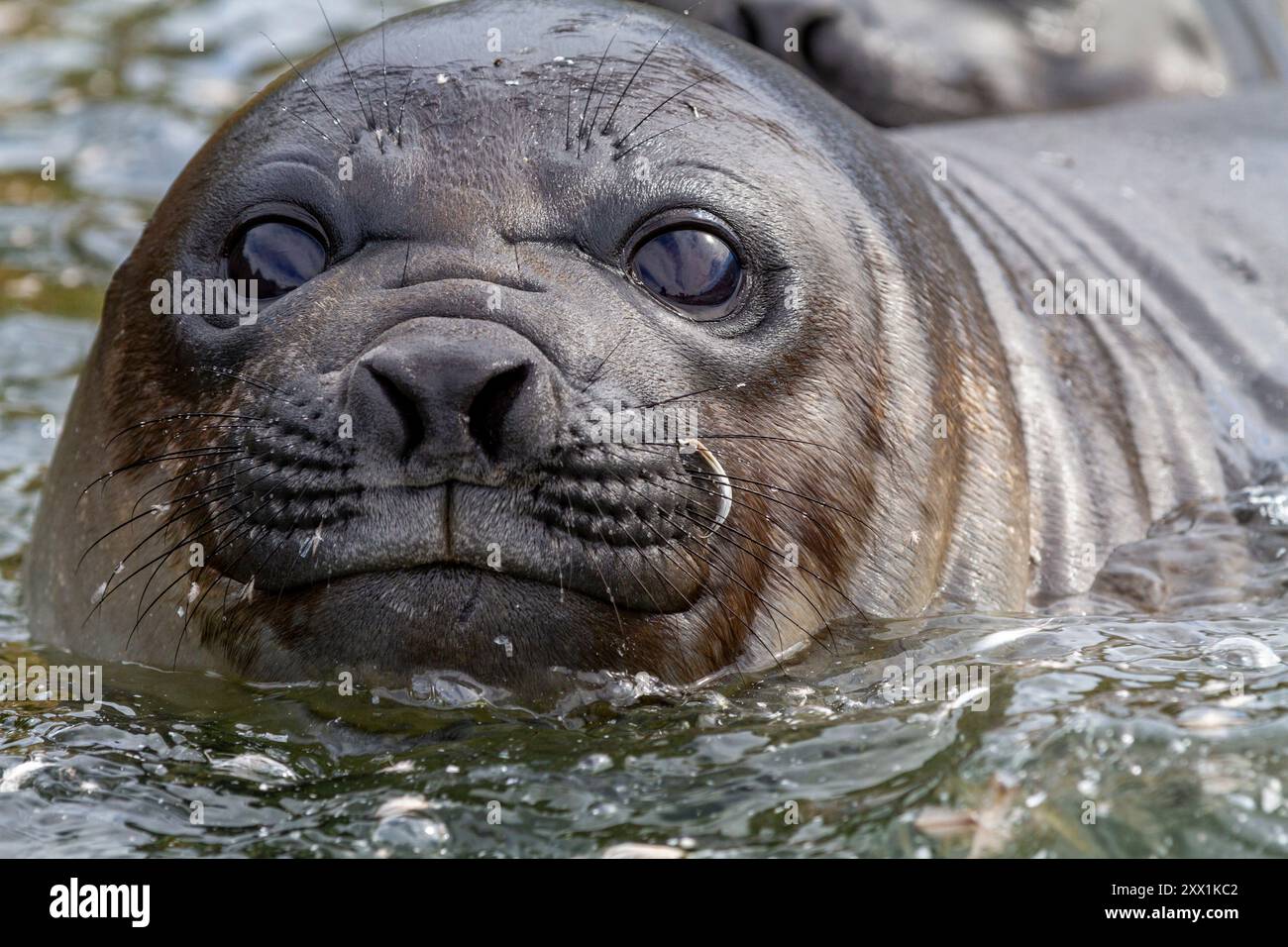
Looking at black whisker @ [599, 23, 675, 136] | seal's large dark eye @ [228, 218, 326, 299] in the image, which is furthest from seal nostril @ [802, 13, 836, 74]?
seal's large dark eye @ [228, 218, 326, 299]

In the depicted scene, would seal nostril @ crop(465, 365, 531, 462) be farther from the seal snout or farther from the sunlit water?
the sunlit water

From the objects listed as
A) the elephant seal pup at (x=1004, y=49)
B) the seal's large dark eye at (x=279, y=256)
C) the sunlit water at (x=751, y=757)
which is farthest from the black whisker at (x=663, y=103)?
the elephant seal pup at (x=1004, y=49)

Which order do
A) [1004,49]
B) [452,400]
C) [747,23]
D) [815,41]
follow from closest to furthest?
[452,400], [747,23], [815,41], [1004,49]

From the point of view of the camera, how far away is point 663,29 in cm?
457

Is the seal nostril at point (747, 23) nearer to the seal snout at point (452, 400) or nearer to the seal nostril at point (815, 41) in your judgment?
the seal nostril at point (815, 41)

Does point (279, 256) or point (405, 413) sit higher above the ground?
point (279, 256)

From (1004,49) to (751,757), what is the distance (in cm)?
576

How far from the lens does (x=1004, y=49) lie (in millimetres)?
8570

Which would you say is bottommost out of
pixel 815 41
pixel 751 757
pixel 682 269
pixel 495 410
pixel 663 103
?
pixel 751 757

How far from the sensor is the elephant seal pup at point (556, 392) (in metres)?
3.57

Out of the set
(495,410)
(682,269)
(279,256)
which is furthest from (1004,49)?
(495,410)

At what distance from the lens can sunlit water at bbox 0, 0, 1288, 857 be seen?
3266 mm

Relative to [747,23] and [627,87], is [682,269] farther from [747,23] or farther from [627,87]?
[747,23]
